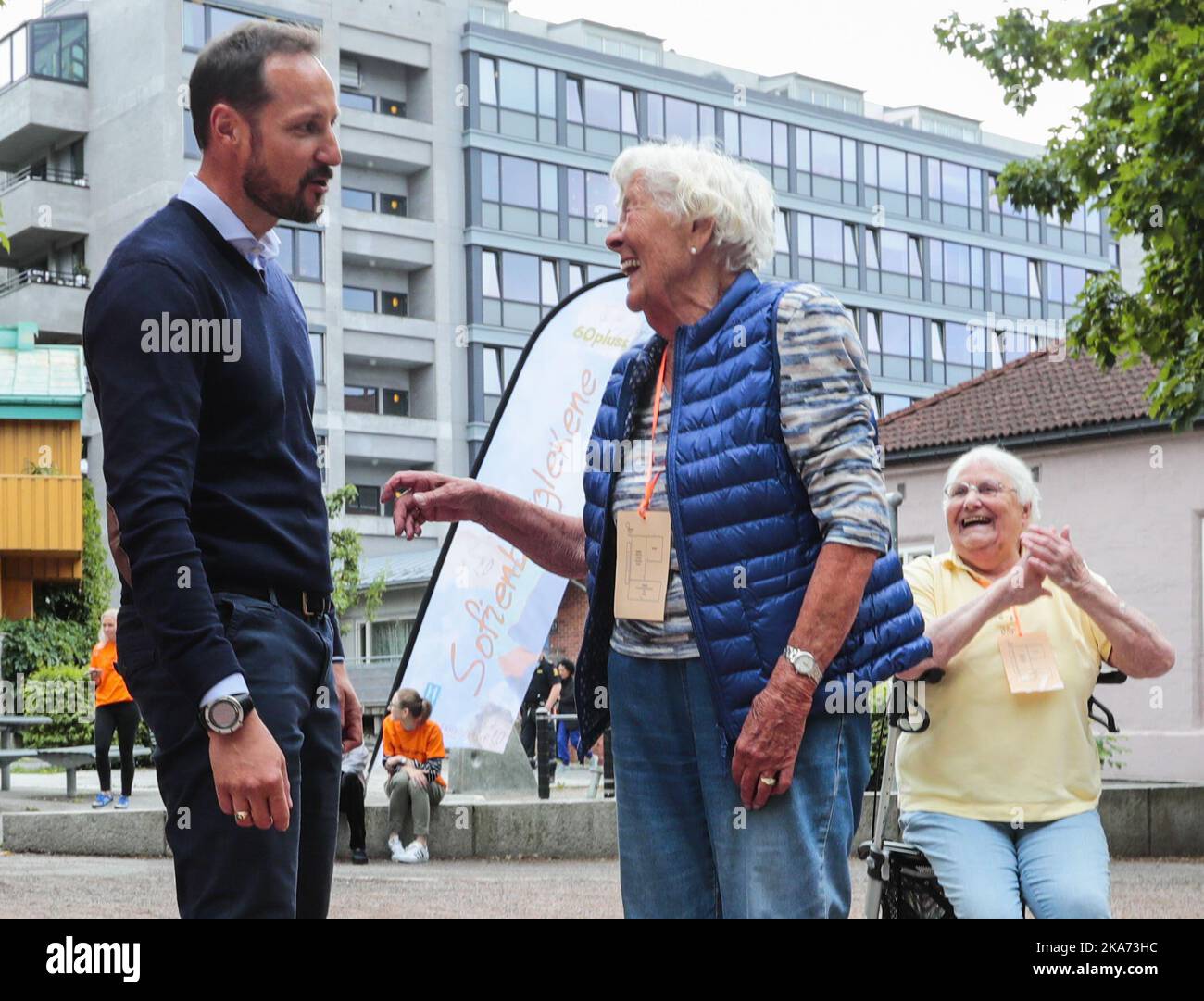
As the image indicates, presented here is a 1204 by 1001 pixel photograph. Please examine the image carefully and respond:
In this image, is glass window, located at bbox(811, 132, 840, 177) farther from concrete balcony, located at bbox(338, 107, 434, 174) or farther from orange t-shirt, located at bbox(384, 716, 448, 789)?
orange t-shirt, located at bbox(384, 716, 448, 789)

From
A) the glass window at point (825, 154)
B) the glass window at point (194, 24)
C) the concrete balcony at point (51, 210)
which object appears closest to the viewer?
the glass window at point (194, 24)

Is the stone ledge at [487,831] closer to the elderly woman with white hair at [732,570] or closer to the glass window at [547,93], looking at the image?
the elderly woman with white hair at [732,570]

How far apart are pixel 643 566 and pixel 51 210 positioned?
57.1m

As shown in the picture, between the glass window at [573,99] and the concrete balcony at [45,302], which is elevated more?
the glass window at [573,99]

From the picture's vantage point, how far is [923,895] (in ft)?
16.4

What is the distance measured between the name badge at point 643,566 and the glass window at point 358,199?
190 feet

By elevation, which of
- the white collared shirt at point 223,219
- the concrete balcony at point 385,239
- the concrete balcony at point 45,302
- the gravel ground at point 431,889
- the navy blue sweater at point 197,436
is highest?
the concrete balcony at point 385,239

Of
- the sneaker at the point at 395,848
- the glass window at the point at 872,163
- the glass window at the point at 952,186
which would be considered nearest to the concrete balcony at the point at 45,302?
the glass window at the point at 872,163

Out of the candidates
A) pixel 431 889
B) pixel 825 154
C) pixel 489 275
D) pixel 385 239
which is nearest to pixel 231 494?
pixel 431 889

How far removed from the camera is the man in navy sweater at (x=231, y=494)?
3.18m

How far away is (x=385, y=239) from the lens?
2381 inches

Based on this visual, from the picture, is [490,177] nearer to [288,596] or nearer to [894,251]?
[894,251]

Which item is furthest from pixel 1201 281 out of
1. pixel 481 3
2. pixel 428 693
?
pixel 481 3
